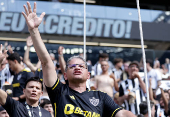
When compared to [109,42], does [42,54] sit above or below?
below

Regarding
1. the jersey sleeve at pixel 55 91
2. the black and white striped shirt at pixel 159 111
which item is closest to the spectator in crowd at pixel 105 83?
the black and white striped shirt at pixel 159 111

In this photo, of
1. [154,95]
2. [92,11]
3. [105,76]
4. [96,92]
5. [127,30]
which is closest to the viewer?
[96,92]

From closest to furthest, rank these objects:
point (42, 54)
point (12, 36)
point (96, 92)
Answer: point (42, 54)
point (96, 92)
point (12, 36)

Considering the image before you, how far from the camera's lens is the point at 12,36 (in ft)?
41.5

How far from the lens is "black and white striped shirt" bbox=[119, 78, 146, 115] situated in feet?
17.5

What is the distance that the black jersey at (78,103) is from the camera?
234cm

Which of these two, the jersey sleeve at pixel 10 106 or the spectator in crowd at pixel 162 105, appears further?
the spectator in crowd at pixel 162 105

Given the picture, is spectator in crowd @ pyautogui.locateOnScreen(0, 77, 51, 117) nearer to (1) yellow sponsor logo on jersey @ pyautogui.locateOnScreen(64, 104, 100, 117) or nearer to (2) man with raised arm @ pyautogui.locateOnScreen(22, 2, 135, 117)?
(2) man with raised arm @ pyautogui.locateOnScreen(22, 2, 135, 117)

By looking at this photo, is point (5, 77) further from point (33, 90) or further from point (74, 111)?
point (74, 111)

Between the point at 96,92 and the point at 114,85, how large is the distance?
3.85 meters

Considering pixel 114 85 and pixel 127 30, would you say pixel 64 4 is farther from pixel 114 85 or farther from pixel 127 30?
pixel 114 85

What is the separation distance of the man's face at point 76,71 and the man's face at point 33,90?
44.1 inches

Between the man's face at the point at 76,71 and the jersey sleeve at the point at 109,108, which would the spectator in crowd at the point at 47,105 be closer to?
the man's face at the point at 76,71

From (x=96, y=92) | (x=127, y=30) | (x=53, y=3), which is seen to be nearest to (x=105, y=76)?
(x=96, y=92)
